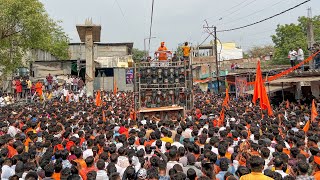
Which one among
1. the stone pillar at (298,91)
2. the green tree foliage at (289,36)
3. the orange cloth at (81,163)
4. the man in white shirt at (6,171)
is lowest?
the man in white shirt at (6,171)

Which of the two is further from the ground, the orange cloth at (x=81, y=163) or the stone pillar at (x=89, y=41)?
the stone pillar at (x=89, y=41)

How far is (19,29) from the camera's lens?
73.2ft

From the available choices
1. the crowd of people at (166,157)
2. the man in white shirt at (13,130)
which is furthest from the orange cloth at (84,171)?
the man in white shirt at (13,130)

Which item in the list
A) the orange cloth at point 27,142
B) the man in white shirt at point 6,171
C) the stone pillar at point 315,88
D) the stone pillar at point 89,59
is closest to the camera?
the man in white shirt at point 6,171

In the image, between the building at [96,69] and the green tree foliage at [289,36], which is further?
the green tree foliage at [289,36]

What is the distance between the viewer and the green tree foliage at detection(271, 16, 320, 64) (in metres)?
41.5

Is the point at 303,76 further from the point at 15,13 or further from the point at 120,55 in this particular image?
the point at 120,55

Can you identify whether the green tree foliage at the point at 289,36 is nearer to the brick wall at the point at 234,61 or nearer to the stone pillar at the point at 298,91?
the brick wall at the point at 234,61

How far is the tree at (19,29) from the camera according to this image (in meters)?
21.0

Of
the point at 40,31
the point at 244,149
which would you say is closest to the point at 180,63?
the point at 244,149

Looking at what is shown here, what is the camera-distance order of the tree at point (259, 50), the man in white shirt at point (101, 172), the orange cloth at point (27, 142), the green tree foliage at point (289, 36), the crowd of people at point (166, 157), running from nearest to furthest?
the crowd of people at point (166, 157) < the man in white shirt at point (101, 172) < the orange cloth at point (27, 142) < the green tree foliage at point (289, 36) < the tree at point (259, 50)

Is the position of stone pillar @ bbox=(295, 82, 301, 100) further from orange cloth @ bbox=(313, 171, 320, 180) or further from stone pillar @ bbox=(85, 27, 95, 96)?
orange cloth @ bbox=(313, 171, 320, 180)

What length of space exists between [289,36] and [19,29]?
34044mm

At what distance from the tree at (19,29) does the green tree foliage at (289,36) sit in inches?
1130
